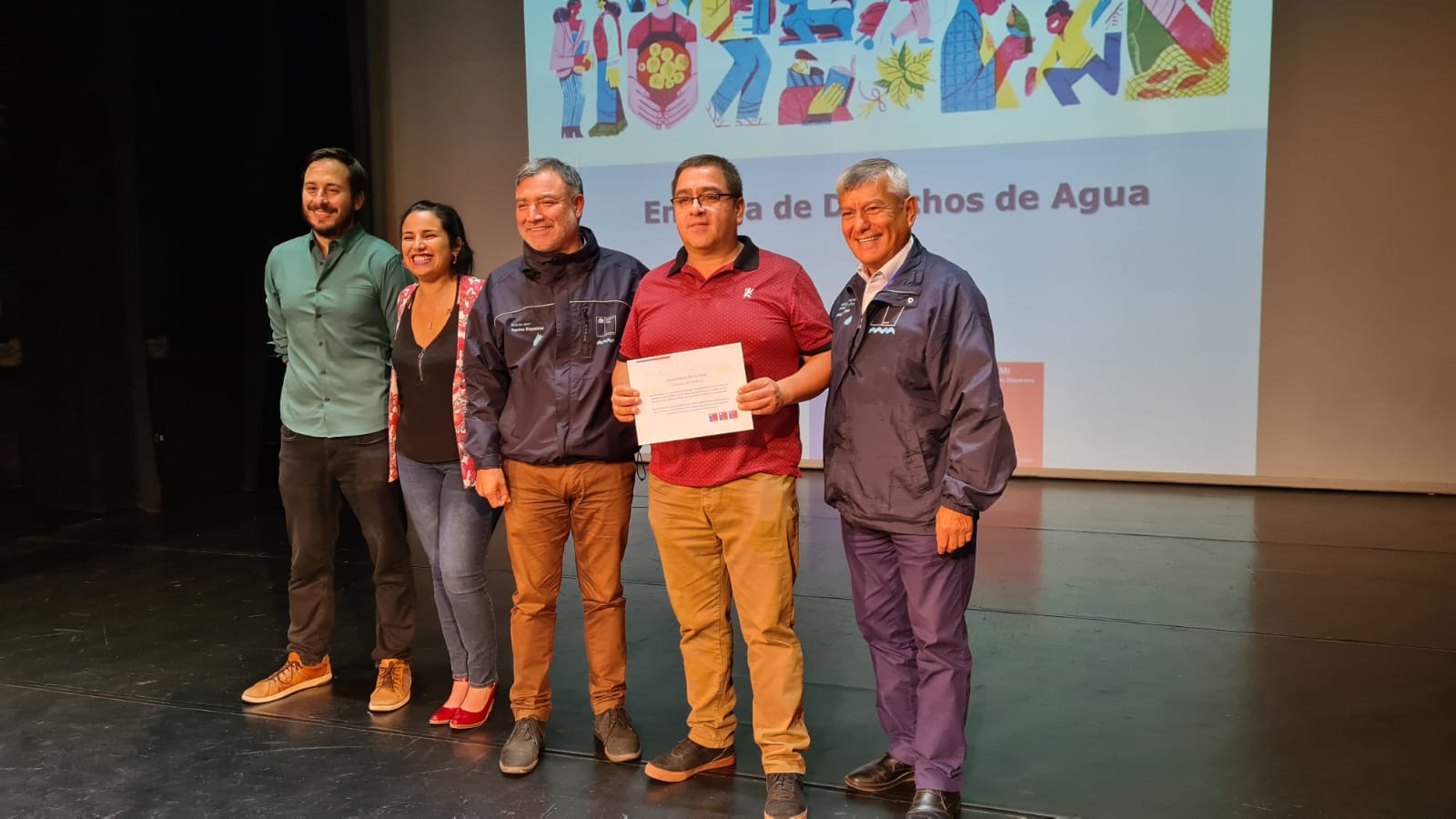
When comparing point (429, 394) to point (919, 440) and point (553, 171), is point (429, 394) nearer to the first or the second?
point (553, 171)

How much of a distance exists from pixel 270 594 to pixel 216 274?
3.13 meters

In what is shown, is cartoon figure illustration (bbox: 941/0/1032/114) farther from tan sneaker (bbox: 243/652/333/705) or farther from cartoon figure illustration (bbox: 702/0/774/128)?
tan sneaker (bbox: 243/652/333/705)

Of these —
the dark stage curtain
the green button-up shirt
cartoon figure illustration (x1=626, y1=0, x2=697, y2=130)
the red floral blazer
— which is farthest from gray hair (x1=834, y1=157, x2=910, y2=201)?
the dark stage curtain

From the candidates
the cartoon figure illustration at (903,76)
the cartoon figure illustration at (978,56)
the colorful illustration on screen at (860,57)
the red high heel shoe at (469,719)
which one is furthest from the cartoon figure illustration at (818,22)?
the red high heel shoe at (469,719)

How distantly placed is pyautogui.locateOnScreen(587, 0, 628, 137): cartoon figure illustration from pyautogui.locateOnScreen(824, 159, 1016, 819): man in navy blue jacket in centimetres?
457

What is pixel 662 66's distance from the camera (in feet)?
20.8

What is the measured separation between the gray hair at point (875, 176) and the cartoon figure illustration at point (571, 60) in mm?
4700

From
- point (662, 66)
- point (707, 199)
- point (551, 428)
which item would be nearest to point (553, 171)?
point (707, 199)

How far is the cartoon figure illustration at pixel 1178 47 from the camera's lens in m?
5.48

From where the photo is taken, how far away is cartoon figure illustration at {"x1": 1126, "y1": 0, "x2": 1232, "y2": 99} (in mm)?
5477

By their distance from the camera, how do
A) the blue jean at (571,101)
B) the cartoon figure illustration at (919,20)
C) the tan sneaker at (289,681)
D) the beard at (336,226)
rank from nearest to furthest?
1. the beard at (336,226)
2. the tan sneaker at (289,681)
3. the cartoon figure illustration at (919,20)
4. the blue jean at (571,101)

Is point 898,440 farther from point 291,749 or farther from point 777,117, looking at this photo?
point 777,117

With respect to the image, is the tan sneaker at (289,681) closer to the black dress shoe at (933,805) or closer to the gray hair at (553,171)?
the gray hair at (553,171)

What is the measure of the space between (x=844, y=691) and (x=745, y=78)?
165 inches
